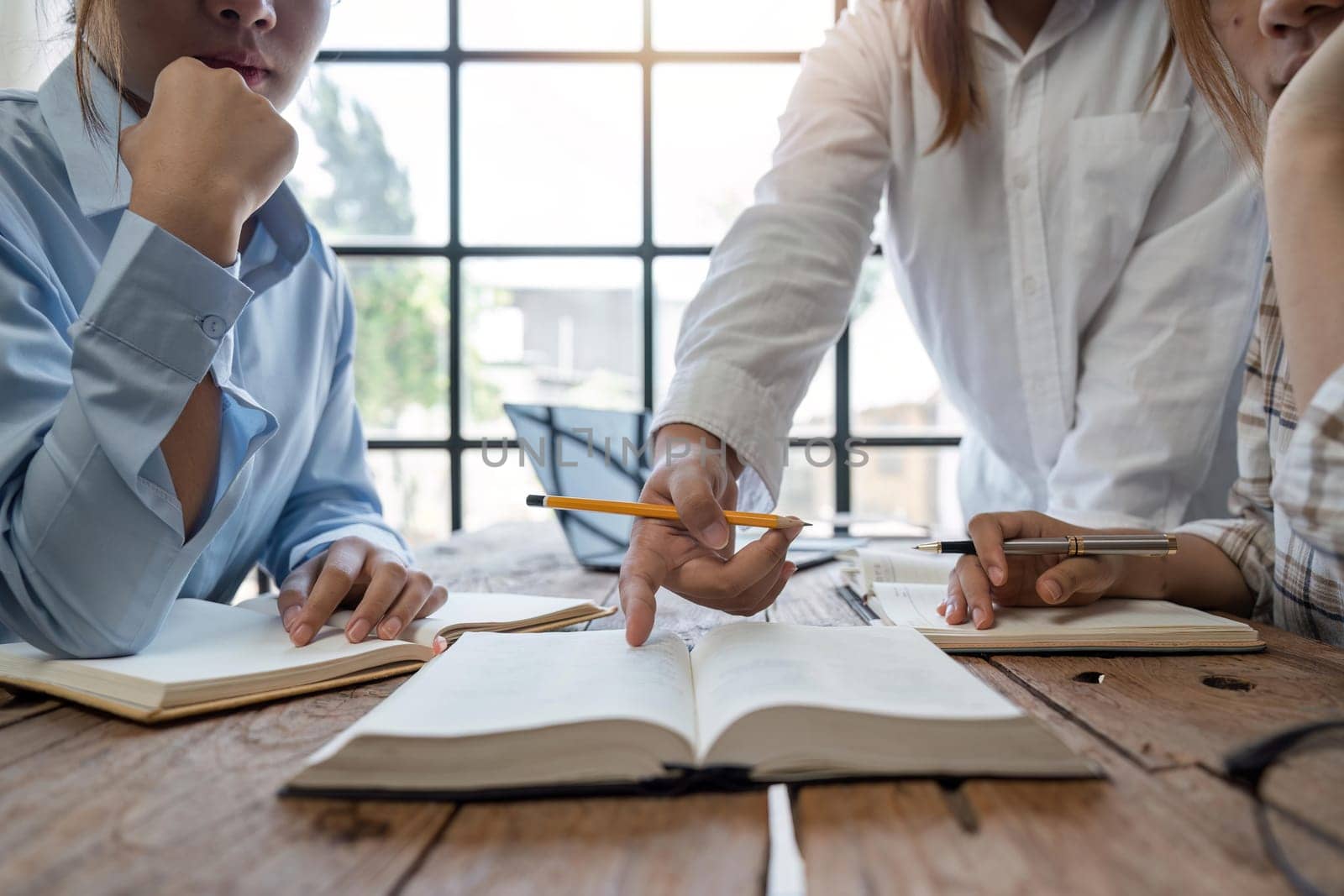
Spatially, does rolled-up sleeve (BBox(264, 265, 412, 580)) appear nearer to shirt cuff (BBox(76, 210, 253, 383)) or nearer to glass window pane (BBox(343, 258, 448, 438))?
shirt cuff (BBox(76, 210, 253, 383))

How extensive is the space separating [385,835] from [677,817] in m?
0.14

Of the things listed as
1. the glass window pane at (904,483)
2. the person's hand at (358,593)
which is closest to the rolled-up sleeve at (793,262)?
the person's hand at (358,593)

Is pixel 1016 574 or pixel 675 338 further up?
pixel 675 338

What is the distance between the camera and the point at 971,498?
6.06ft

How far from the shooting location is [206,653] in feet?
2.36

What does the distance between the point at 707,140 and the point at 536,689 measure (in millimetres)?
2707

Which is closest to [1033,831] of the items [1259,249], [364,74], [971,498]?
[1259,249]

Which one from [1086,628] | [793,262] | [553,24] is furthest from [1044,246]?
[553,24]

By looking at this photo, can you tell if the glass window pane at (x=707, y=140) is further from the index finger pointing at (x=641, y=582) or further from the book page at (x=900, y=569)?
the index finger pointing at (x=641, y=582)

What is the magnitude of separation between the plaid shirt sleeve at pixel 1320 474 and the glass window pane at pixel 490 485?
2477 mm

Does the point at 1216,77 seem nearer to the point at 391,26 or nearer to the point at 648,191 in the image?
the point at 648,191

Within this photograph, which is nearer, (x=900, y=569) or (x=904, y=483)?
(x=900, y=569)

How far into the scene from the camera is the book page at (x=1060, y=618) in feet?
2.65

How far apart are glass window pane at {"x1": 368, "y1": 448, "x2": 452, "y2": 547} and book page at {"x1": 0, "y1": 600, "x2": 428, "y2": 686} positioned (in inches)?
83.7
